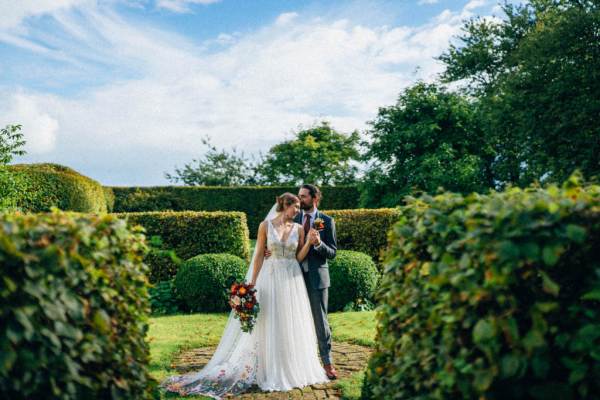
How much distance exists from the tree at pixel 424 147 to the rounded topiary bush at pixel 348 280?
15.8m

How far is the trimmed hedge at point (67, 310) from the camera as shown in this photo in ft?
8.82

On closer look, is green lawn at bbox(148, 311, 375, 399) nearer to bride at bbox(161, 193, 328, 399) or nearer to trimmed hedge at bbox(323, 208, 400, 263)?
bride at bbox(161, 193, 328, 399)

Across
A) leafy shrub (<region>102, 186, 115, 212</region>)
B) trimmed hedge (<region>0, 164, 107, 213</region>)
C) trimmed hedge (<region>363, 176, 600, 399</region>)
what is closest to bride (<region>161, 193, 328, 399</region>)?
trimmed hedge (<region>363, 176, 600, 399</region>)

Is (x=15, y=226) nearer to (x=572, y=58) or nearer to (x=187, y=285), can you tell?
(x=187, y=285)

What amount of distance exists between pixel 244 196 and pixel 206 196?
197 cm

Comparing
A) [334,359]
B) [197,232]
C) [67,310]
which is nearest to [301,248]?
[334,359]

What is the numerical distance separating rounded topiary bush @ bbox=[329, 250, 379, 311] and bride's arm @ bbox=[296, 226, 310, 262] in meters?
4.90

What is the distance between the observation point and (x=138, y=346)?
3.74m

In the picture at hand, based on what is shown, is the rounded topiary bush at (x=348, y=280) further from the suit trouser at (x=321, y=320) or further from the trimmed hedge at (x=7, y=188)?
the trimmed hedge at (x=7, y=188)

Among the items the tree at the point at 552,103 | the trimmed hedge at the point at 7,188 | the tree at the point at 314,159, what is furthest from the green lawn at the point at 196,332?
the tree at the point at 314,159

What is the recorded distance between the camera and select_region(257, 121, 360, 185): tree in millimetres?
46281

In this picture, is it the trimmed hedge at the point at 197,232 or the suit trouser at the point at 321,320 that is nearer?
the suit trouser at the point at 321,320

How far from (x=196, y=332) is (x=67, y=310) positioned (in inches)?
271

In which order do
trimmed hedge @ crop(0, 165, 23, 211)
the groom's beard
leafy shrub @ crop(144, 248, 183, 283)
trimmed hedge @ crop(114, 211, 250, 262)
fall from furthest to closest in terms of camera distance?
trimmed hedge @ crop(114, 211, 250, 262)
leafy shrub @ crop(144, 248, 183, 283)
trimmed hedge @ crop(0, 165, 23, 211)
the groom's beard
